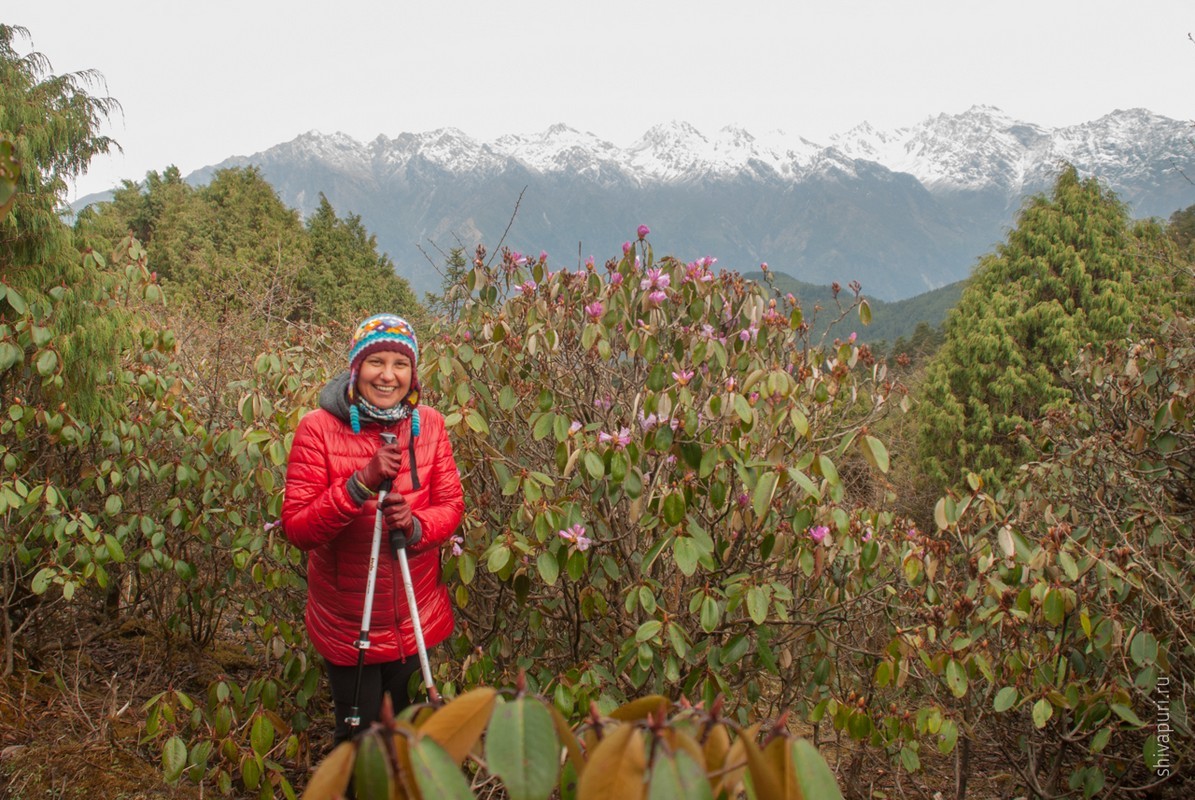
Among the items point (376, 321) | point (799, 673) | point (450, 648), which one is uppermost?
point (376, 321)

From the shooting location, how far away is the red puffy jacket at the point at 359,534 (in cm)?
222

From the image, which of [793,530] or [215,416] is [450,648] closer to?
[793,530]

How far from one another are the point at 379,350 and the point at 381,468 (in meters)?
0.41

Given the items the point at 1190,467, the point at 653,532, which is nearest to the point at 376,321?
the point at 653,532

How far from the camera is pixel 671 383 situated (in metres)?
2.75

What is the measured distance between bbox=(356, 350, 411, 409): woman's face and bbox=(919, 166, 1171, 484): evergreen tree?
9685 millimetres

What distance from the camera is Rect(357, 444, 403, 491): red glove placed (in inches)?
81.0

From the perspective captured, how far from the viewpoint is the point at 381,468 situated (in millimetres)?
2055

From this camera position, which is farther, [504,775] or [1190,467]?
[1190,467]

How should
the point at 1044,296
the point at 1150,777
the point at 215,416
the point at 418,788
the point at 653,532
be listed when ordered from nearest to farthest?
the point at 418,788, the point at 653,532, the point at 1150,777, the point at 215,416, the point at 1044,296

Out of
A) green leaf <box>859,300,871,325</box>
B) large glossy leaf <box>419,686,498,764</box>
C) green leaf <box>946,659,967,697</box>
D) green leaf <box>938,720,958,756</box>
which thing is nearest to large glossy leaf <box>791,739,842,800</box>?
large glossy leaf <box>419,686,498,764</box>

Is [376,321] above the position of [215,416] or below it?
above

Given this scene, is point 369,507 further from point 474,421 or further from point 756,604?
point 756,604

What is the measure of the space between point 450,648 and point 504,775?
2691 millimetres
